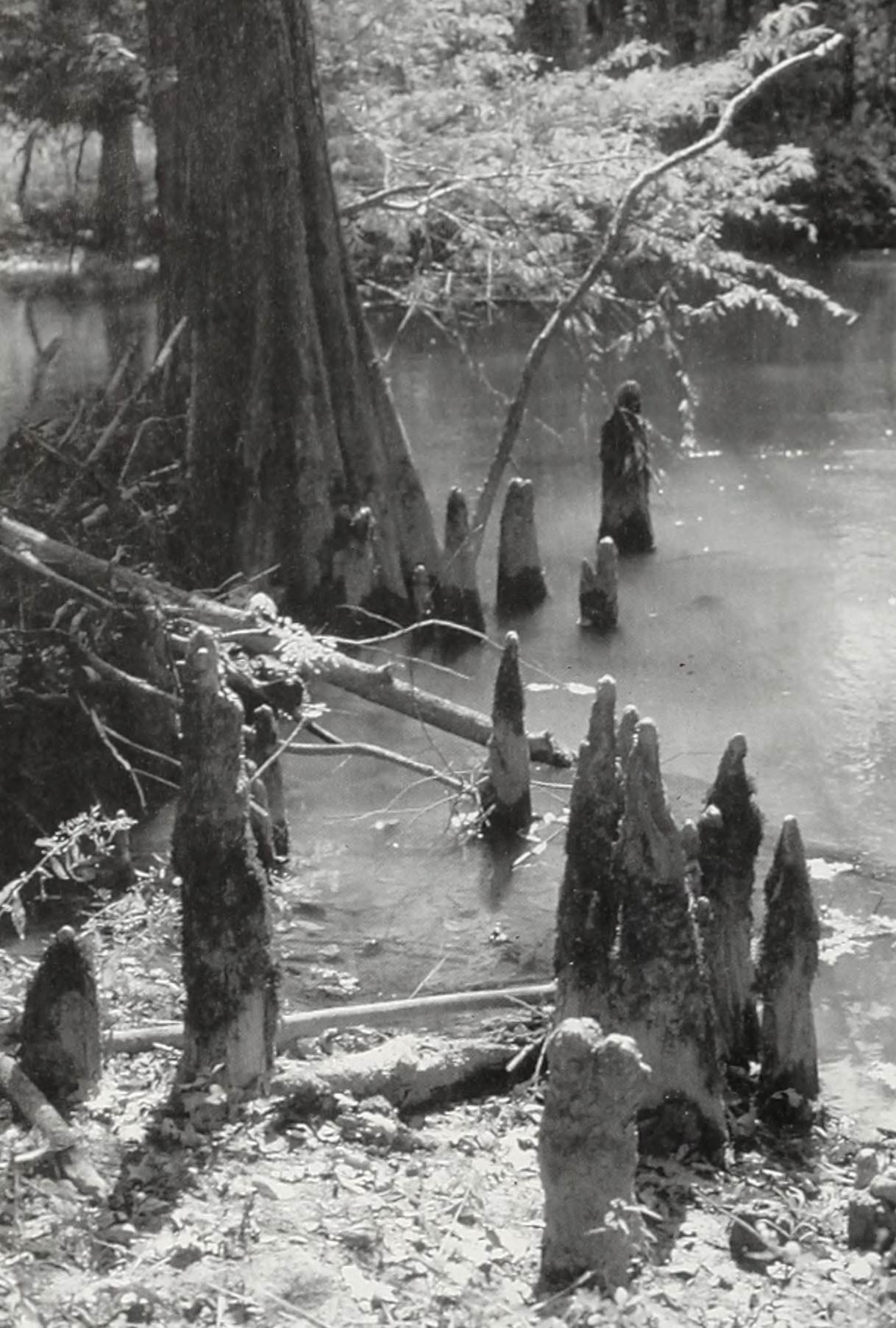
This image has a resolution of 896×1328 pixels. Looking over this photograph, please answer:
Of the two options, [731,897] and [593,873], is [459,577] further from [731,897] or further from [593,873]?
[593,873]

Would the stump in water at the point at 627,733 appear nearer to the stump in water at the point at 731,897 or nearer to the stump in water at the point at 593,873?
the stump in water at the point at 593,873

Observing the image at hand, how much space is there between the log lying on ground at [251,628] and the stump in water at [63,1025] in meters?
3.33

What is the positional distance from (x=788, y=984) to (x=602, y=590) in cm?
675

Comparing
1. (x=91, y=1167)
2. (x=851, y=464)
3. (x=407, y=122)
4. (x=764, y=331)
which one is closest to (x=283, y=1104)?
(x=91, y=1167)

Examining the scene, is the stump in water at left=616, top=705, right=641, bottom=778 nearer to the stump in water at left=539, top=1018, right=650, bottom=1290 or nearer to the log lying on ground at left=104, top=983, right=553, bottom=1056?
the log lying on ground at left=104, top=983, right=553, bottom=1056

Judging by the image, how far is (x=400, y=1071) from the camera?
679cm

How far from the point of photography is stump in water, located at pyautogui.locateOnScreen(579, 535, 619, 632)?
1322 cm

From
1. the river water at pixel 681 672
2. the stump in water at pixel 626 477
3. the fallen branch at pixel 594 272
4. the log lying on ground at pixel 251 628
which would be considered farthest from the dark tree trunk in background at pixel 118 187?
the log lying on ground at pixel 251 628

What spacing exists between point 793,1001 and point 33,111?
10488mm

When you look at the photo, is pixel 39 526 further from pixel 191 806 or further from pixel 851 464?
pixel 851 464

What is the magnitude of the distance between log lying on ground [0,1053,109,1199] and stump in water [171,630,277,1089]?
2.04 feet

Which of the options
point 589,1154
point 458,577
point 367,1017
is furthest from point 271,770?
point 589,1154

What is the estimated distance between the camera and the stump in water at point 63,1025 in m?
6.01

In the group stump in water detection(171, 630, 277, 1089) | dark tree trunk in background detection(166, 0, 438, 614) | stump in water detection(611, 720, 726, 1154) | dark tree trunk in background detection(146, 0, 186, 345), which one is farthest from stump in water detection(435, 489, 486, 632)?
stump in water detection(171, 630, 277, 1089)
